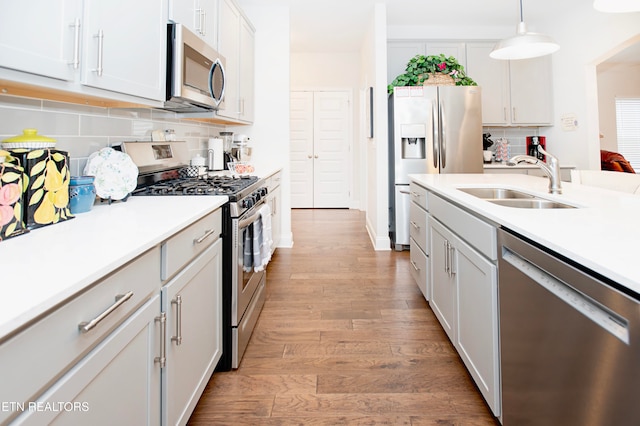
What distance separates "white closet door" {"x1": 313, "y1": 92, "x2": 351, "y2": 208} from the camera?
6895mm

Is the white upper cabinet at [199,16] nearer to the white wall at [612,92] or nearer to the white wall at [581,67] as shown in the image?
the white wall at [581,67]

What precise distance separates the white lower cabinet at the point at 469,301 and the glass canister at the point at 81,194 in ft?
4.98

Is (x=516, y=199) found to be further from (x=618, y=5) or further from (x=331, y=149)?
(x=331, y=149)

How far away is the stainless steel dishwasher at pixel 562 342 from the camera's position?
693 mm

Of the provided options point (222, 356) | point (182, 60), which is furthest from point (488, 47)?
point (222, 356)

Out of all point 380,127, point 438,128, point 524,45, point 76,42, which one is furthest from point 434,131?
point 76,42

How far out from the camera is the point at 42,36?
3.39 ft

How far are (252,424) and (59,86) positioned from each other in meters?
1.38

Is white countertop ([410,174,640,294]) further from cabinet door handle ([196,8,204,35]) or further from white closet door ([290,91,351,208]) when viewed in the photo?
white closet door ([290,91,351,208])

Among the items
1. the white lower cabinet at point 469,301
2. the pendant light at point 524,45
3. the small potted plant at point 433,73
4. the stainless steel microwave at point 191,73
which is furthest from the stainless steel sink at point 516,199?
the small potted plant at point 433,73

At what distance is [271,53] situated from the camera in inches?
160

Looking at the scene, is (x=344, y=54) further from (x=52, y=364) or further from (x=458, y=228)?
(x=52, y=364)

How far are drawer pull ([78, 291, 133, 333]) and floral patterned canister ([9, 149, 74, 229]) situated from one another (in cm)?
50

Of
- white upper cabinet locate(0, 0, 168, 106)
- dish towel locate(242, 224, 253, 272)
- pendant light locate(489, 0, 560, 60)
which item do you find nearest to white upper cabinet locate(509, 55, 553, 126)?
pendant light locate(489, 0, 560, 60)
